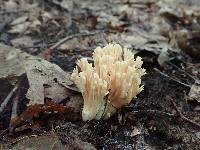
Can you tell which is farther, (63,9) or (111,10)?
(111,10)

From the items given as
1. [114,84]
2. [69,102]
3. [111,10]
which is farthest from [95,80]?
[111,10]

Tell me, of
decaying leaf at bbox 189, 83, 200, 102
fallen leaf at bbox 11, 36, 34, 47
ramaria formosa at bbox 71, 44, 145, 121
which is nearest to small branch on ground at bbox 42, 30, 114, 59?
fallen leaf at bbox 11, 36, 34, 47

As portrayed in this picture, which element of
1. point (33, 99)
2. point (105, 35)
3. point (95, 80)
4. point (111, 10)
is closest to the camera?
point (95, 80)

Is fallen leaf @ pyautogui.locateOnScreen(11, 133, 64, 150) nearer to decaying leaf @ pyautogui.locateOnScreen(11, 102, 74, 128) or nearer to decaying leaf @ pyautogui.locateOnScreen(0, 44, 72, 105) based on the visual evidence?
decaying leaf @ pyautogui.locateOnScreen(11, 102, 74, 128)

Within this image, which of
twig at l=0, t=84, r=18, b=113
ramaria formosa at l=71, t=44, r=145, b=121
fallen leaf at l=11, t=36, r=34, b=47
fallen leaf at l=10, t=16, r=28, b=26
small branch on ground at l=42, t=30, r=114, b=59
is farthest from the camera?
fallen leaf at l=10, t=16, r=28, b=26

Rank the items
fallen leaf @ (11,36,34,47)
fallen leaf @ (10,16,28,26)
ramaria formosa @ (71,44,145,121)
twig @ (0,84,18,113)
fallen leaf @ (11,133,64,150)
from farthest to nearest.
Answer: fallen leaf @ (10,16,28,26)
fallen leaf @ (11,36,34,47)
twig @ (0,84,18,113)
ramaria formosa @ (71,44,145,121)
fallen leaf @ (11,133,64,150)

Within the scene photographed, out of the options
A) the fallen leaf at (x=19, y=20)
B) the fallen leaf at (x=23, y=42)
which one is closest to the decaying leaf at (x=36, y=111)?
the fallen leaf at (x=23, y=42)

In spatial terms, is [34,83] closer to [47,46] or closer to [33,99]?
[33,99]
